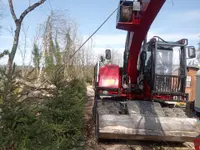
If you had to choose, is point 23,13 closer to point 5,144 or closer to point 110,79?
point 110,79

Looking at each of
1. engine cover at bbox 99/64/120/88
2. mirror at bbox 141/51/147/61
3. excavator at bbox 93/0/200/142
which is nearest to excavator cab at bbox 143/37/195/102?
excavator at bbox 93/0/200/142

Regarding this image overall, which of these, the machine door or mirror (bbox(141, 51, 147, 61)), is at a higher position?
mirror (bbox(141, 51, 147, 61))

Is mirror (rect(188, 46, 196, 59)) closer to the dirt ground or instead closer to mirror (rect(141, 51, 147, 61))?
mirror (rect(141, 51, 147, 61))

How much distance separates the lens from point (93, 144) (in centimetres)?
757

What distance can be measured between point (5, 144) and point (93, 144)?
3949mm

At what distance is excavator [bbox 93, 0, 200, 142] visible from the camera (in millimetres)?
6852

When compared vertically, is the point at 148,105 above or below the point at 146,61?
below

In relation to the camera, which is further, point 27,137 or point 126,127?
point 126,127

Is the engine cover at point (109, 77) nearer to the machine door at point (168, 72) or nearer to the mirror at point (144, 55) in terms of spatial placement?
the mirror at point (144, 55)

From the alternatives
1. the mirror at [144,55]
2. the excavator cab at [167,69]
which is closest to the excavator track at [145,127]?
the excavator cab at [167,69]

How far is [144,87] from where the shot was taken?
362 inches

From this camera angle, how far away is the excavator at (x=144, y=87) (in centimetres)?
685

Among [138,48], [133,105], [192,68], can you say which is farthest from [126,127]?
[192,68]

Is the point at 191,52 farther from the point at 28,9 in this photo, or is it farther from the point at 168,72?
the point at 28,9
